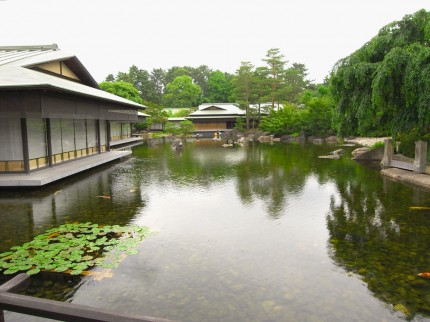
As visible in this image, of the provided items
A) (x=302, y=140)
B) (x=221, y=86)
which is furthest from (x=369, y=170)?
(x=221, y=86)

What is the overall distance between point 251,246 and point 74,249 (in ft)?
13.4

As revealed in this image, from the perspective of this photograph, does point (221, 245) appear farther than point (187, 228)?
No

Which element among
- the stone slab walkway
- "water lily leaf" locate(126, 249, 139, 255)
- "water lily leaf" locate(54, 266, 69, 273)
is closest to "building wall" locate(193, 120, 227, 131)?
the stone slab walkway

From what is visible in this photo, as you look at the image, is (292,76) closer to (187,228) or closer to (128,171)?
(128,171)

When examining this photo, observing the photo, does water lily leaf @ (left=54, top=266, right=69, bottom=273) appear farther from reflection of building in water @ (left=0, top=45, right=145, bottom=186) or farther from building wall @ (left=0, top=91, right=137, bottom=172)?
building wall @ (left=0, top=91, right=137, bottom=172)

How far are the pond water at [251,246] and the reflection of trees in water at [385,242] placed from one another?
28 millimetres

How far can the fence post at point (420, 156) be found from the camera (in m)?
15.4

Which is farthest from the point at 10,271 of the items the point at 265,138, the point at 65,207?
the point at 265,138

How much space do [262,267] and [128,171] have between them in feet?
47.8

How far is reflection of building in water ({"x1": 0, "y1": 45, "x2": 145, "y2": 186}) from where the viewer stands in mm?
13633

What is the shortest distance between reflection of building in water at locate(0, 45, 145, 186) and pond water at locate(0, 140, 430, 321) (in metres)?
2.16

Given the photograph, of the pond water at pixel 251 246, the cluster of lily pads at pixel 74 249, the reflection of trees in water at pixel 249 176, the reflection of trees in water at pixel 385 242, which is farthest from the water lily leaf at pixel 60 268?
the reflection of trees in water at pixel 249 176

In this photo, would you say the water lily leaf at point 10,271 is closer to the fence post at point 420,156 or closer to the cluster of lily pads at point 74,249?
the cluster of lily pads at point 74,249

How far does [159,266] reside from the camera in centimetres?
678
